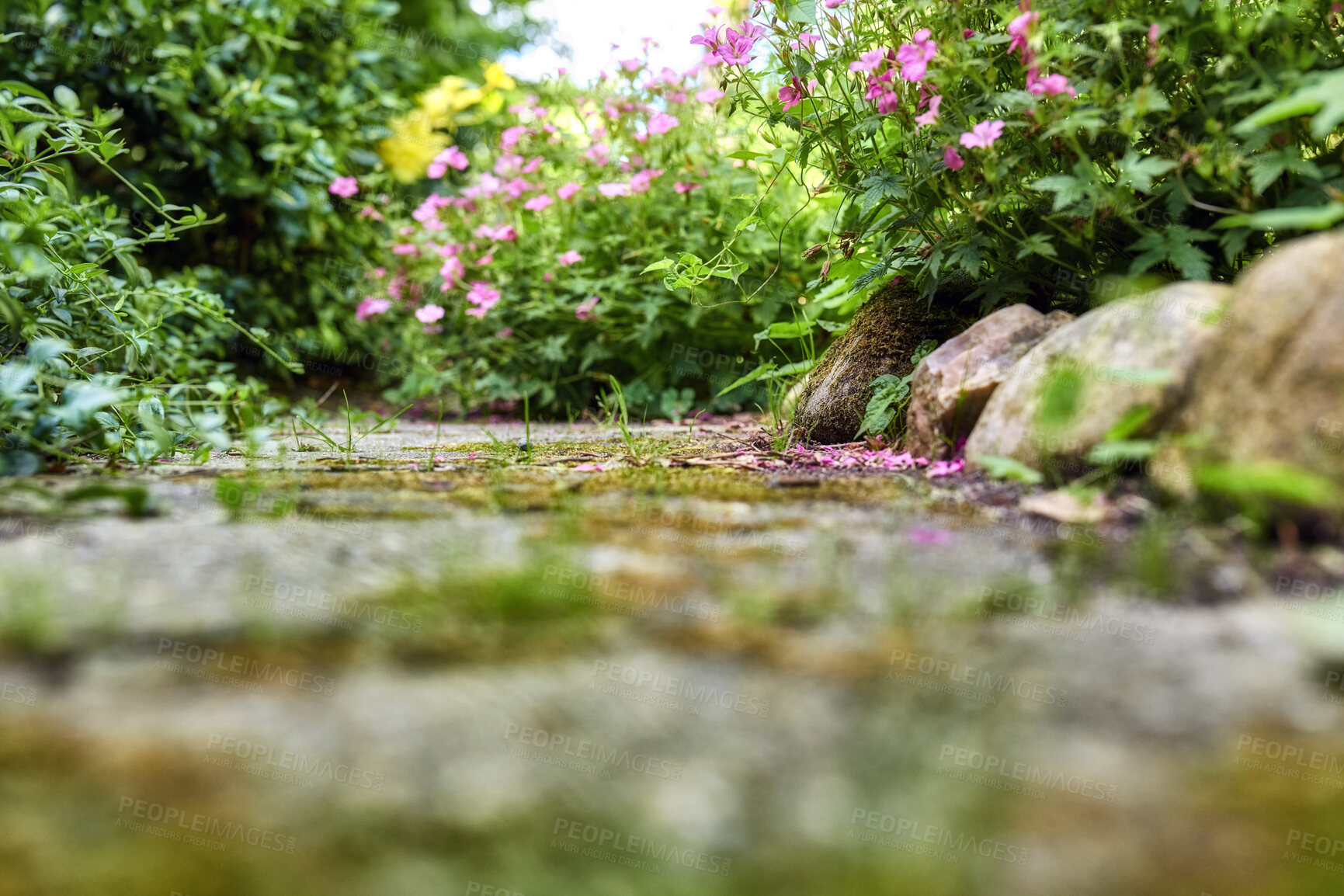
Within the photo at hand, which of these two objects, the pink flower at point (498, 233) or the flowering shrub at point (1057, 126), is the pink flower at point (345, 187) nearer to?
the pink flower at point (498, 233)

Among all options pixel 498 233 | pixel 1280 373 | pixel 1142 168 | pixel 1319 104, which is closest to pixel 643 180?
pixel 498 233

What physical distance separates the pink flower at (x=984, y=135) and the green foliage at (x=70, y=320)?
1.62 metres

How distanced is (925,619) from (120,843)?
2.55ft

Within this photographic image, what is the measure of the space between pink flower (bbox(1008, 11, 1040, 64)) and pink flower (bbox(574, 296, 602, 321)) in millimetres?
2267

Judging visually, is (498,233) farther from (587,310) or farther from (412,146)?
(412,146)

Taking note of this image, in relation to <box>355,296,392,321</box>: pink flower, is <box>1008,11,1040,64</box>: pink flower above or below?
above

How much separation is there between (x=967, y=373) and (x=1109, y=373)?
0.47m

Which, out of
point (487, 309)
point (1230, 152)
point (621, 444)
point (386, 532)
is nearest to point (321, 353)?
point (487, 309)

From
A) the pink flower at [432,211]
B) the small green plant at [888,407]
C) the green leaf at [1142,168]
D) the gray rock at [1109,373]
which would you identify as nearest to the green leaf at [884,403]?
the small green plant at [888,407]

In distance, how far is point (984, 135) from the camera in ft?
5.74

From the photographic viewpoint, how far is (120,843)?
0.64 m

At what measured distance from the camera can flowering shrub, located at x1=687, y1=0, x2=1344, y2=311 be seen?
157cm

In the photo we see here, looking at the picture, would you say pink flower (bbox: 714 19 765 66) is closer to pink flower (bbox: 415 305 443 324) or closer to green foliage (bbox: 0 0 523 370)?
pink flower (bbox: 415 305 443 324)

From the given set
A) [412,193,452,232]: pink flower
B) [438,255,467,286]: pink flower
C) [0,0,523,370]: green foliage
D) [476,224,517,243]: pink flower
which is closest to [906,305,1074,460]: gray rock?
[476,224,517,243]: pink flower
